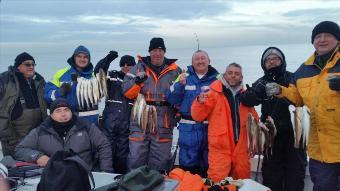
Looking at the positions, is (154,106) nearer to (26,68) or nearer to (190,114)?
(190,114)

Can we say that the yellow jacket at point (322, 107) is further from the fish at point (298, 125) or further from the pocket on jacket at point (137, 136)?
the pocket on jacket at point (137, 136)

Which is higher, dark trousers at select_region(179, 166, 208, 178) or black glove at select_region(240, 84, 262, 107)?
black glove at select_region(240, 84, 262, 107)

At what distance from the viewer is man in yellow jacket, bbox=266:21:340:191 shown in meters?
3.58

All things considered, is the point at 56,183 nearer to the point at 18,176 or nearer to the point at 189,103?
the point at 18,176

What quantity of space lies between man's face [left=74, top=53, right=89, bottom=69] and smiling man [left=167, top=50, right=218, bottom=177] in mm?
1551

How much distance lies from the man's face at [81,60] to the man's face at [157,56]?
3.58 ft

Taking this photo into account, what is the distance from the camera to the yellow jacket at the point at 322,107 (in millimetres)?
3566

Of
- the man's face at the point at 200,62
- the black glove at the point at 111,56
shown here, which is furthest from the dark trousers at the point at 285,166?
the black glove at the point at 111,56

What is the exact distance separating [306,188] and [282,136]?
3.75ft

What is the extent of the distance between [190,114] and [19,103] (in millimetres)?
2852

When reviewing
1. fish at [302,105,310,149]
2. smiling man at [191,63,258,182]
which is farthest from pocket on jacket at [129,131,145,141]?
fish at [302,105,310,149]

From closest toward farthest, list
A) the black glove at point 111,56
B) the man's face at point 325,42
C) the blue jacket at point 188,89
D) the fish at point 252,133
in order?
the man's face at point 325,42
the fish at point 252,133
the blue jacket at point 188,89
the black glove at point 111,56

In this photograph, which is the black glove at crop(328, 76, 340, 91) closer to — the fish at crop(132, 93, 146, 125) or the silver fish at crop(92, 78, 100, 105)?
the fish at crop(132, 93, 146, 125)

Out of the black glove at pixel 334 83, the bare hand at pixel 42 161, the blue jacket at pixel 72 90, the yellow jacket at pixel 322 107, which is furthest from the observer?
the blue jacket at pixel 72 90
